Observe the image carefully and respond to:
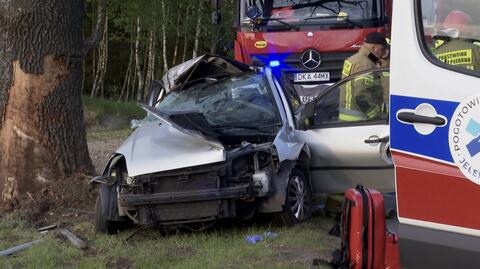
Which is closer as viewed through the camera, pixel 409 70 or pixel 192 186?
pixel 409 70

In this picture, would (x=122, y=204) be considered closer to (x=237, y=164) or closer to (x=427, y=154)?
(x=237, y=164)

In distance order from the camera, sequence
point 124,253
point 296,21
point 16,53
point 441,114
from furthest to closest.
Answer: point 296,21 → point 16,53 → point 124,253 → point 441,114

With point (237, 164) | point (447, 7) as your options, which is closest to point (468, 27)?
point (447, 7)

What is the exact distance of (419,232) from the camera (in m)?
3.53

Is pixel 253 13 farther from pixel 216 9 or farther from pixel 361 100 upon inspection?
pixel 361 100

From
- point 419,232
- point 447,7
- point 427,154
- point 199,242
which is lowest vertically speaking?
point 199,242

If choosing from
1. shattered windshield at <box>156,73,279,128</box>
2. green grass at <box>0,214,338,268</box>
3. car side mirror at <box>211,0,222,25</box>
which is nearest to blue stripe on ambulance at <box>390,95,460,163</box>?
green grass at <box>0,214,338,268</box>

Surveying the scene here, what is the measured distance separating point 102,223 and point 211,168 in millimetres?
1163

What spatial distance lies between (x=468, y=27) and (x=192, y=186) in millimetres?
2827

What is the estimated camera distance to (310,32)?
10.2 m

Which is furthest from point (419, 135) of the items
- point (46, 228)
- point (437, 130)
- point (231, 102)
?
point (46, 228)

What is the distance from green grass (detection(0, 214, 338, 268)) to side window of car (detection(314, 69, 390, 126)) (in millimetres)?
990

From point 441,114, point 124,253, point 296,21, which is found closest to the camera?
point 441,114

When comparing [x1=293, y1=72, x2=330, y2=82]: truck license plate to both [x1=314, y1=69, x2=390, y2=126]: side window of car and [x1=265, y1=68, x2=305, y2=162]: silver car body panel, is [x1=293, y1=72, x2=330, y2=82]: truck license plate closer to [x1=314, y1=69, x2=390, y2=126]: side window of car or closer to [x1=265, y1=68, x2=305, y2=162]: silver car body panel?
[x1=265, y1=68, x2=305, y2=162]: silver car body panel
